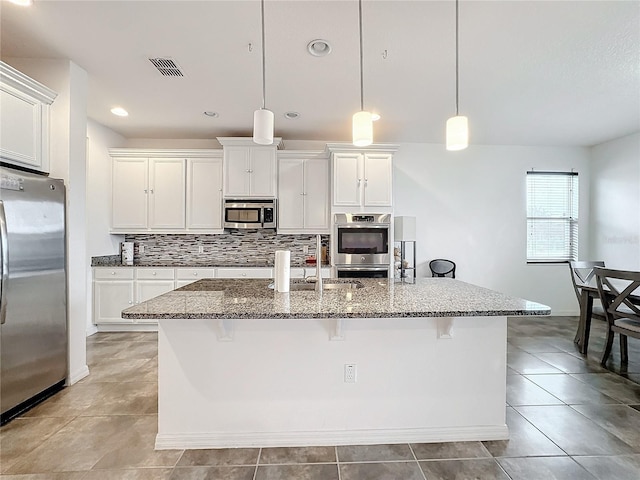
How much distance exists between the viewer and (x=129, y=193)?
443 centimetres

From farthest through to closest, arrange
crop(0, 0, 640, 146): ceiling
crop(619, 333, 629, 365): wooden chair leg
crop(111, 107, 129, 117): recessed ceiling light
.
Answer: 1. crop(111, 107, 129, 117): recessed ceiling light
2. crop(619, 333, 629, 365): wooden chair leg
3. crop(0, 0, 640, 146): ceiling

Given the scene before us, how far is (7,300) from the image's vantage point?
2096 mm

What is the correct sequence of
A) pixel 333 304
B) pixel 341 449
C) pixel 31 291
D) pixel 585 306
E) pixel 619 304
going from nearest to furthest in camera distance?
pixel 333 304, pixel 341 449, pixel 31 291, pixel 619 304, pixel 585 306

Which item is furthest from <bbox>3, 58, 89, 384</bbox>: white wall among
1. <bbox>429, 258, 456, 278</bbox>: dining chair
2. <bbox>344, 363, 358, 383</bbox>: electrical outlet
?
<bbox>429, 258, 456, 278</bbox>: dining chair

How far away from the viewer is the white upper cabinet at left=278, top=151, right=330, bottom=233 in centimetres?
443

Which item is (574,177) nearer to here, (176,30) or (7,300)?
(176,30)

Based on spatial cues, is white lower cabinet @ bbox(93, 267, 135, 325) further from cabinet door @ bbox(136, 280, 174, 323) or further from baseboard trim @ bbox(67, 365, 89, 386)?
baseboard trim @ bbox(67, 365, 89, 386)

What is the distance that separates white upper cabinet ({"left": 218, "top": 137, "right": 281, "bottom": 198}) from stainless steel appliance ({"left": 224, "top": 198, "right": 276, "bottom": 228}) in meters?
0.11

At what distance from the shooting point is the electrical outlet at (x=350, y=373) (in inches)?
77.2

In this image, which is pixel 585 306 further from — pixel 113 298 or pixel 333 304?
pixel 113 298

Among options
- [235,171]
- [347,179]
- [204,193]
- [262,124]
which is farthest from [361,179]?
[262,124]

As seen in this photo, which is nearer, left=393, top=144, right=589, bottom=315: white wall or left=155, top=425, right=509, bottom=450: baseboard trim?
left=155, top=425, right=509, bottom=450: baseboard trim

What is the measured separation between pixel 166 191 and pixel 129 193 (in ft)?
1.68

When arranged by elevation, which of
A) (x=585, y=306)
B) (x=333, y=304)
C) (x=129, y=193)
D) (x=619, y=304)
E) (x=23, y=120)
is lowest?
(x=585, y=306)
